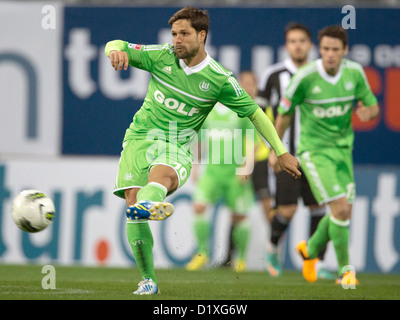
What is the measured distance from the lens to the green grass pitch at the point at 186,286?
681 centimetres

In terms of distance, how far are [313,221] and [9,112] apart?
15.8ft

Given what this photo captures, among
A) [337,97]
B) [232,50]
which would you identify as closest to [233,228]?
[232,50]

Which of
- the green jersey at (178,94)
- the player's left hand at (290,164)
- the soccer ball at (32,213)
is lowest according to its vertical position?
the soccer ball at (32,213)

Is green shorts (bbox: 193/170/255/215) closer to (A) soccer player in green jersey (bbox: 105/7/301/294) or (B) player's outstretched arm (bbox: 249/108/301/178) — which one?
(A) soccer player in green jersey (bbox: 105/7/301/294)

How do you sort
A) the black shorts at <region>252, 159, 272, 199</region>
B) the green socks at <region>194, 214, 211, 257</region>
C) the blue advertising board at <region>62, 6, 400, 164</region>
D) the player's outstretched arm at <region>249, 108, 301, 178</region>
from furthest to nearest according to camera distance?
the blue advertising board at <region>62, 6, 400, 164</region> < the black shorts at <region>252, 159, 272, 199</region> < the green socks at <region>194, 214, 211, 257</region> < the player's outstretched arm at <region>249, 108, 301, 178</region>

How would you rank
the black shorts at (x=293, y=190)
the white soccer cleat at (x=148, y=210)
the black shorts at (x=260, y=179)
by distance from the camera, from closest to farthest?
the white soccer cleat at (x=148, y=210)
the black shorts at (x=293, y=190)
the black shorts at (x=260, y=179)

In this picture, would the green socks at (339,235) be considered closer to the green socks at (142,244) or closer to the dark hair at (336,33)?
the dark hair at (336,33)

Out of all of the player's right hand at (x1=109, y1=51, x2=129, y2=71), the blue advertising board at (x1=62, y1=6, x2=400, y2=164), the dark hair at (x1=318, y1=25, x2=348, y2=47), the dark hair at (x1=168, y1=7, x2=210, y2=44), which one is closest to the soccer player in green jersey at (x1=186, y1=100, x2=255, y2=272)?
the blue advertising board at (x1=62, y1=6, x2=400, y2=164)

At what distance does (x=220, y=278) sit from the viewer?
9602 mm

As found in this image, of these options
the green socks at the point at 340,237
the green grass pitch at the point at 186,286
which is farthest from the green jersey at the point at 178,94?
the green socks at the point at 340,237

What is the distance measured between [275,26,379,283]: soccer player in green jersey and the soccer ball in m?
3.08

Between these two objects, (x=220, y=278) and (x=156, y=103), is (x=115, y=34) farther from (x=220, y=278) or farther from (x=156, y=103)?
(x=156, y=103)

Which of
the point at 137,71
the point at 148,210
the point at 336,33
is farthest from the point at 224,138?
the point at 148,210

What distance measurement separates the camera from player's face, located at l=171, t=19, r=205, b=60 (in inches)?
264
